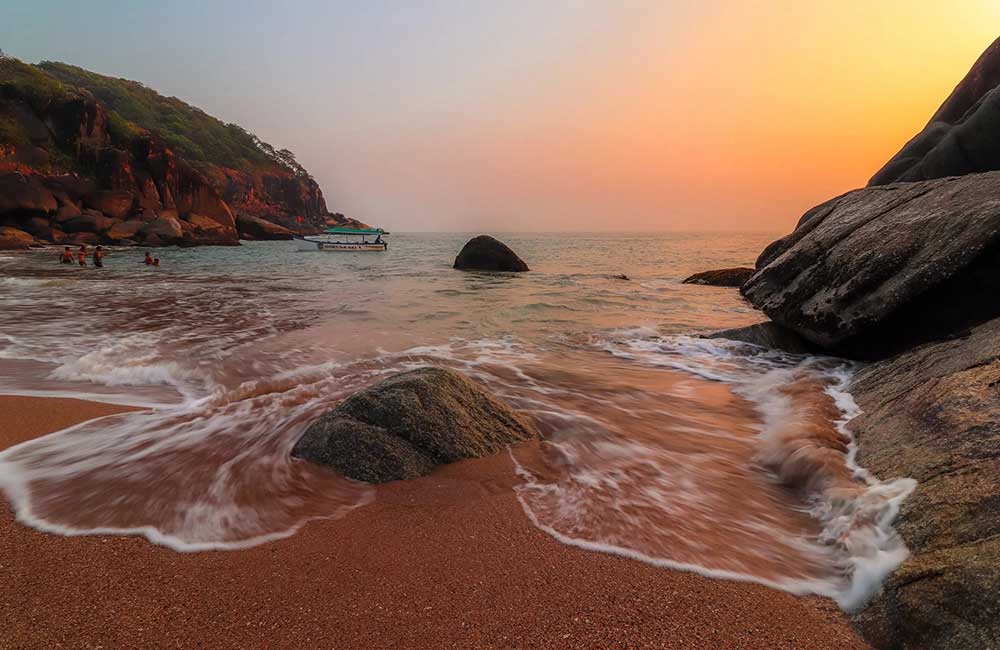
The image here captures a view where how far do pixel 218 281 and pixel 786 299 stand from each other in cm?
1773

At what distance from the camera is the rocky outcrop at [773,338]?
7.26 metres

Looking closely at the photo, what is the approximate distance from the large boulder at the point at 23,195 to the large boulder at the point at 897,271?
150ft

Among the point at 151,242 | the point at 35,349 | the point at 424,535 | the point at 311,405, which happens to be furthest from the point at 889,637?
the point at 151,242

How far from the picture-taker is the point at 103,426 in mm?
3908

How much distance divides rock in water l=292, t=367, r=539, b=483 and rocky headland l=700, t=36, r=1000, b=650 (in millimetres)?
2511

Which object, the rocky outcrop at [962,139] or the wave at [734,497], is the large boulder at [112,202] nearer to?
the wave at [734,497]

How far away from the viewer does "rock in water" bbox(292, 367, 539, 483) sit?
130 inches

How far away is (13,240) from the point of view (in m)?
27.0

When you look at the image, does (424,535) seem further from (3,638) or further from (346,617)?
(3,638)

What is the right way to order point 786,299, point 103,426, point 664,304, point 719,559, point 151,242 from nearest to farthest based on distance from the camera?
point 719,559 < point 103,426 < point 786,299 < point 664,304 < point 151,242

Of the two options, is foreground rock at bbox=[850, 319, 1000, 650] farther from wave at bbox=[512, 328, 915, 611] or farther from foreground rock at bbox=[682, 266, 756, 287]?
foreground rock at bbox=[682, 266, 756, 287]

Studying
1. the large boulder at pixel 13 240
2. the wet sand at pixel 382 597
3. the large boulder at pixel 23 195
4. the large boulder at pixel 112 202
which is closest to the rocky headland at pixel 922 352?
the wet sand at pixel 382 597

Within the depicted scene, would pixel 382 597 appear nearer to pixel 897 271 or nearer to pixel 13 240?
pixel 897 271

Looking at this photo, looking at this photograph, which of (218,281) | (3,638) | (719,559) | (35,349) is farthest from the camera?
(218,281)
